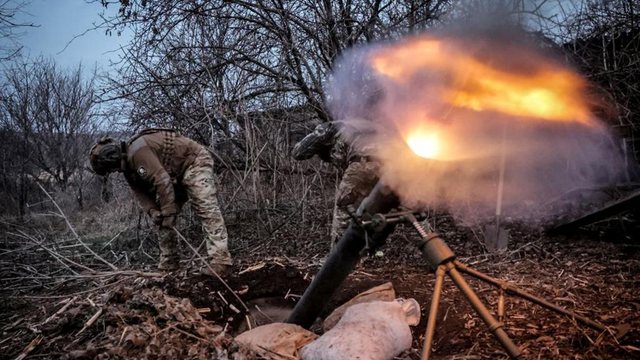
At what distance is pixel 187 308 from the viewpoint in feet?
9.27

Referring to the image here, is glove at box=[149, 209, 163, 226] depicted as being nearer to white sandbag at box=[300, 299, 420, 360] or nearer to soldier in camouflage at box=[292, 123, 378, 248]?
soldier in camouflage at box=[292, 123, 378, 248]

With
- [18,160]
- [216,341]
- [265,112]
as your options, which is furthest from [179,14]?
[18,160]

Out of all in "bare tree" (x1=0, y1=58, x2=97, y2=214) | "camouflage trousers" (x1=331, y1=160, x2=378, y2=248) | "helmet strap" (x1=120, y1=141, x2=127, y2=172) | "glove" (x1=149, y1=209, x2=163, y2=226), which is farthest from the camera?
"bare tree" (x1=0, y1=58, x2=97, y2=214)

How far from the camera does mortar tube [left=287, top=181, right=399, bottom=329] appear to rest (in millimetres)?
2400

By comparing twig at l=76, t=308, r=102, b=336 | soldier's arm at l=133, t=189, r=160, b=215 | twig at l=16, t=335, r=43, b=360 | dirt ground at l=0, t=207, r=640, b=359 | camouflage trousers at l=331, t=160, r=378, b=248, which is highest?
soldier's arm at l=133, t=189, r=160, b=215

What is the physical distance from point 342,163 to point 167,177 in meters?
2.21

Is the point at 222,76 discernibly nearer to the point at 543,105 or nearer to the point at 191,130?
the point at 191,130

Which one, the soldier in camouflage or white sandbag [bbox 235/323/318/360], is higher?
the soldier in camouflage

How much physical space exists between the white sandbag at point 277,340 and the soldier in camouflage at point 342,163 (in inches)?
88.8

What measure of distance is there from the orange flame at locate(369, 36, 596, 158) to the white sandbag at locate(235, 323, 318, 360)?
4.85 ft

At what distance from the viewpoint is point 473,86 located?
3.46m

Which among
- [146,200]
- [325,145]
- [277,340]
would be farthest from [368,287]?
[146,200]

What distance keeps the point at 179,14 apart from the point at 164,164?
96.6 inches

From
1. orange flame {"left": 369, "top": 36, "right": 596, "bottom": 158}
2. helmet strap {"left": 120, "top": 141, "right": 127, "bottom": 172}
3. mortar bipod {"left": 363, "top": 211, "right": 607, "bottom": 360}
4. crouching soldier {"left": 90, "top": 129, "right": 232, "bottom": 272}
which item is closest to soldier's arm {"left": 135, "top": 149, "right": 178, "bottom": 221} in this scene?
crouching soldier {"left": 90, "top": 129, "right": 232, "bottom": 272}
